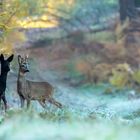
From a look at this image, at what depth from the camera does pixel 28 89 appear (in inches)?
549

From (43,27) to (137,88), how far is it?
10287mm

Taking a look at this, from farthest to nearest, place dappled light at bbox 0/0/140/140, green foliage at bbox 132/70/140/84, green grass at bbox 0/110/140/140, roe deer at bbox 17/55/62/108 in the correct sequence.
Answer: green foliage at bbox 132/70/140/84
roe deer at bbox 17/55/62/108
dappled light at bbox 0/0/140/140
green grass at bbox 0/110/140/140

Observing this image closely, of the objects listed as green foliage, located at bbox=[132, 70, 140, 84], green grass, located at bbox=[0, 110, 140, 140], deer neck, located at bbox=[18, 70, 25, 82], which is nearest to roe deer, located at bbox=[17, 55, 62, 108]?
deer neck, located at bbox=[18, 70, 25, 82]

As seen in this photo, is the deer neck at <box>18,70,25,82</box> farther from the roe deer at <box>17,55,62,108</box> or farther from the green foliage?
the green foliage

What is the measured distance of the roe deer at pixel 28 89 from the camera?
1381 cm

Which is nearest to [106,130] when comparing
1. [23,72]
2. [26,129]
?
[26,129]

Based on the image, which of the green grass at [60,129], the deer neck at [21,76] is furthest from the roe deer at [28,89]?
the green grass at [60,129]

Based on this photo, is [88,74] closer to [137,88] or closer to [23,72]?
[137,88]

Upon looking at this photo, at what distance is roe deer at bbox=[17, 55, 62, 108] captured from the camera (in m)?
13.8

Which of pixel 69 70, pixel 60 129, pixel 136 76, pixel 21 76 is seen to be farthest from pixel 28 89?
pixel 69 70

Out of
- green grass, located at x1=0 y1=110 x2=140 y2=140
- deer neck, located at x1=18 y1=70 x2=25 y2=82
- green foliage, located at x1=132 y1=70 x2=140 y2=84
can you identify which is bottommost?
green foliage, located at x1=132 y1=70 x2=140 y2=84

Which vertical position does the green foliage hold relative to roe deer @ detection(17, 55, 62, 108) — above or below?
below

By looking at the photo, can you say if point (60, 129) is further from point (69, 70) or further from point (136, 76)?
point (69, 70)

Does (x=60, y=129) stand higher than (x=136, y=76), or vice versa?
(x=60, y=129)
